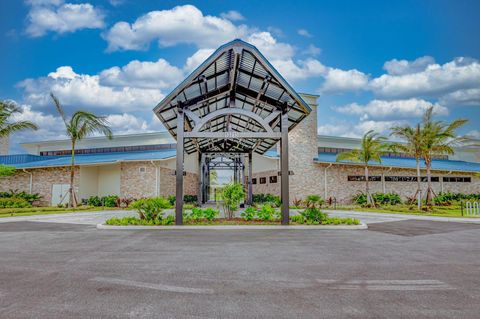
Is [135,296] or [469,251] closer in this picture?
[135,296]

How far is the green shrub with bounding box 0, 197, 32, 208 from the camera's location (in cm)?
2141

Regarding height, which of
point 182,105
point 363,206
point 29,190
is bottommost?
point 363,206

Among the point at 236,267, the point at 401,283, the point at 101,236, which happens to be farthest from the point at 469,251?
the point at 101,236

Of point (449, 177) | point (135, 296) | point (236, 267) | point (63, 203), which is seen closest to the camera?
point (135, 296)

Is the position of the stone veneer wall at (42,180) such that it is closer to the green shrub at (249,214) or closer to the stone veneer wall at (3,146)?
the stone veneer wall at (3,146)

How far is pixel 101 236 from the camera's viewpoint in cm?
986

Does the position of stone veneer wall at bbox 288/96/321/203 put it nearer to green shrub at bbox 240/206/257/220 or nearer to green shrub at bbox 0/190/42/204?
green shrub at bbox 240/206/257/220

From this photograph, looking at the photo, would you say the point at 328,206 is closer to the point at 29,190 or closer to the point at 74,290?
the point at 74,290

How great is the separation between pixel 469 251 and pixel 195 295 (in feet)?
23.9

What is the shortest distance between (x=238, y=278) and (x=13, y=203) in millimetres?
23022

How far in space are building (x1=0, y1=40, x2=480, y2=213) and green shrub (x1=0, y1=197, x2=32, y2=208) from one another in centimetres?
198

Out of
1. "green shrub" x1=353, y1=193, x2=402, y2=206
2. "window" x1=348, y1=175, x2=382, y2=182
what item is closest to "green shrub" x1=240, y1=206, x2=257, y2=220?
"green shrub" x1=353, y1=193, x2=402, y2=206

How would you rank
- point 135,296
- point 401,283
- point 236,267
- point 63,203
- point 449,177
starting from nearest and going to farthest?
1. point 135,296
2. point 401,283
3. point 236,267
4. point 63,203
5. point 449,177

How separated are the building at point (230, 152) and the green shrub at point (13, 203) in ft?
6.48
